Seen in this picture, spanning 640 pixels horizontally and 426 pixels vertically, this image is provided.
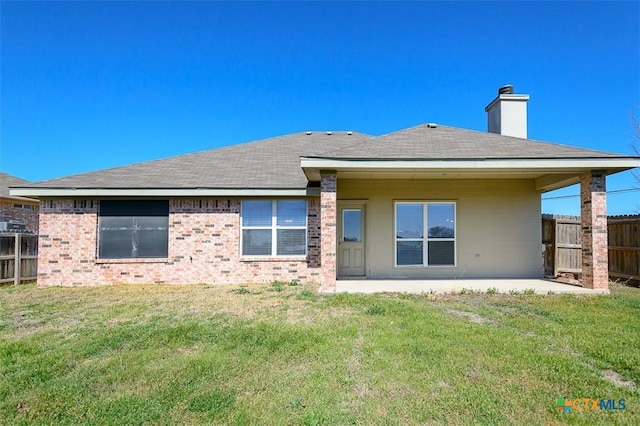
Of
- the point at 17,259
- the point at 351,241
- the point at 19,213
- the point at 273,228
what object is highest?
the point at 19,213

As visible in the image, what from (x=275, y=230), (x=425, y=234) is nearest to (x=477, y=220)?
(x=425, y=234)

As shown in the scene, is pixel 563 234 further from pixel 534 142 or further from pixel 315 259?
pixel 315 259

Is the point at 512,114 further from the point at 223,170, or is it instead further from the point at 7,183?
the point at 7,183

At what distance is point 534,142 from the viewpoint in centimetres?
942

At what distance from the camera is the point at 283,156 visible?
41.0ft

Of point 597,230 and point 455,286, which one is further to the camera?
point 455,286

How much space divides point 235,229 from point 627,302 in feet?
30.1

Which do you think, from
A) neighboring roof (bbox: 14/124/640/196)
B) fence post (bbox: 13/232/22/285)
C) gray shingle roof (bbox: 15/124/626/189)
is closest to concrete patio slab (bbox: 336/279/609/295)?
neighboring roof (bbox: 14/124/640/196)

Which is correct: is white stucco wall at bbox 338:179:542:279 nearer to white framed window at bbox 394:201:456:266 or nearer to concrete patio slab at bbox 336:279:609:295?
white framed window at bbox 394:201:456:266

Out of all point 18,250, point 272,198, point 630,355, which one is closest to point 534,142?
point 630,355

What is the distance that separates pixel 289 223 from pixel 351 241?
195 centimetres

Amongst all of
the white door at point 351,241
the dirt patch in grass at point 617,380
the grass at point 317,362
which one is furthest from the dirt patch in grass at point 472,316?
the white door at point 351,241

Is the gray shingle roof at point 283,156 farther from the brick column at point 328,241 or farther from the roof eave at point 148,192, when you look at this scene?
the brick column at point 328,241

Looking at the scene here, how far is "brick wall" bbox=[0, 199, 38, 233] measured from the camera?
1766 centimetres
